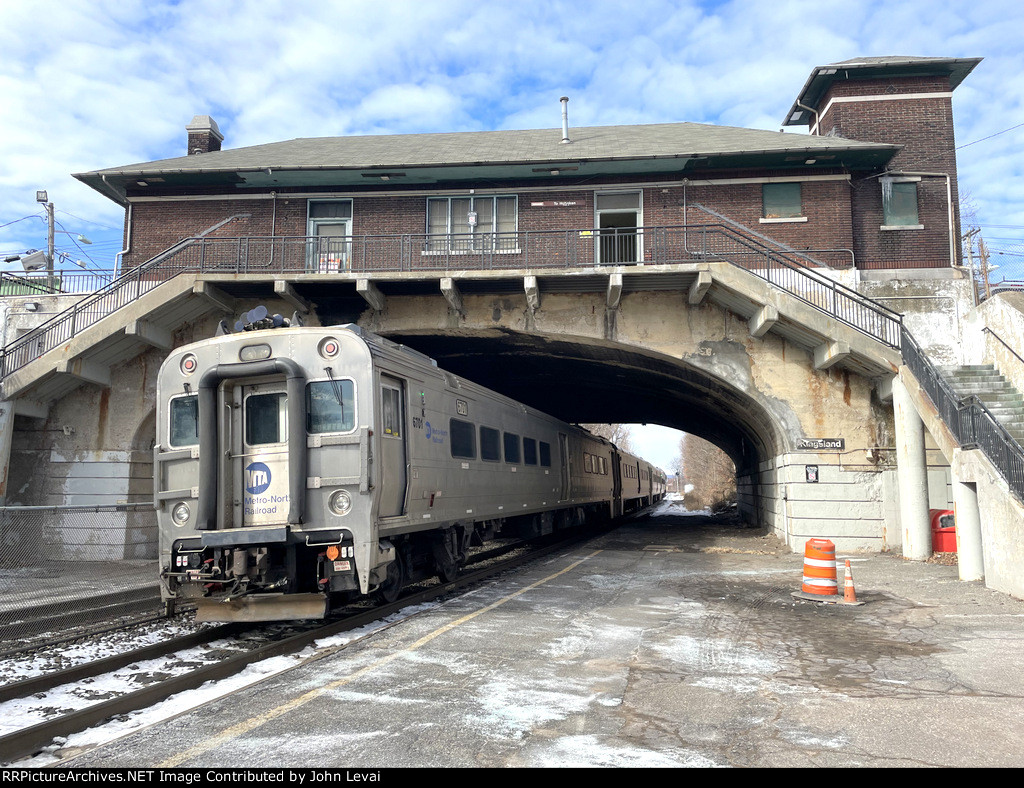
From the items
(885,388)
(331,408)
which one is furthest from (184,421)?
(885,388)

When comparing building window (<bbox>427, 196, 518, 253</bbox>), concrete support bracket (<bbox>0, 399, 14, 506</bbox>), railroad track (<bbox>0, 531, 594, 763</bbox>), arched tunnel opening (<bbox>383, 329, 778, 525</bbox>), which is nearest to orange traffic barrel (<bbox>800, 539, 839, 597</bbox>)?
railroad track (<bbox>0, 531, 594, 763</bbox>)

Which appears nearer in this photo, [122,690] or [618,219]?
→ [122,690]

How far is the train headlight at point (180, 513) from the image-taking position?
27.2 ft

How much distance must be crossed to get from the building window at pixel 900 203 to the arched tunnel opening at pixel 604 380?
616cm

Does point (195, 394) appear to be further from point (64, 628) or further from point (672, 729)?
point (672, 729)

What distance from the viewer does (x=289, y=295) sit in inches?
664

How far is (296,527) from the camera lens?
791cm

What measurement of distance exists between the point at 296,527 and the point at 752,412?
43.6ft

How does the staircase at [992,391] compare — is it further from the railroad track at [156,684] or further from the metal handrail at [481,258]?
the railroad track at [156,684]

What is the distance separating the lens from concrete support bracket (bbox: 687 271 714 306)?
15.7 m

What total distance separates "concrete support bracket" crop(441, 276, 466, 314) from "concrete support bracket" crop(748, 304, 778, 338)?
21.6ft

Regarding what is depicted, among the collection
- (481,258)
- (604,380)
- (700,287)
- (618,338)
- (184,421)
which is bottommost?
(184,421)

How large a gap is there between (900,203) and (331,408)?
55.5ft

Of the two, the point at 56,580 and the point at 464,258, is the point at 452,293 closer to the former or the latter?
the point at 464,258
